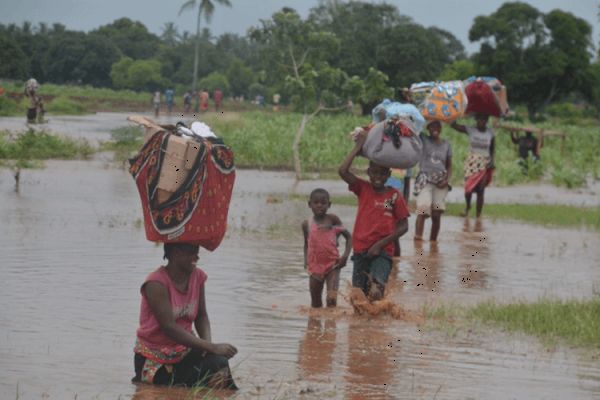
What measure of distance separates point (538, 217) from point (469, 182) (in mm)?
2007

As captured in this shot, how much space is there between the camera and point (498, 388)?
739 centimetres

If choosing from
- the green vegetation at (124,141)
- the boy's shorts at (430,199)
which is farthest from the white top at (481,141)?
the green vegetation at (124,141)

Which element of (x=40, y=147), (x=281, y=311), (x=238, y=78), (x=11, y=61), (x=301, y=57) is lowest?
(x=40, y=147)

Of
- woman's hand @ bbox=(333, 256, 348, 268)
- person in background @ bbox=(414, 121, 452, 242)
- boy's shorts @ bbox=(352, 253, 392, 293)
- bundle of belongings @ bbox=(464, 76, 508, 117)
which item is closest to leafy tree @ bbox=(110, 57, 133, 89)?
bundle of belongings @ bbox=(464, 76, 508, 117)

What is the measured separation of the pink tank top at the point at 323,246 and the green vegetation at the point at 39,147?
16191mm

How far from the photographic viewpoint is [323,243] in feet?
31.8

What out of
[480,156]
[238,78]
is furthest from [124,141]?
[238,78]

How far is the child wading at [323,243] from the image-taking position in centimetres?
963

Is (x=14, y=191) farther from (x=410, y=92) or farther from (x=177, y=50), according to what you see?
(x=177, y=50)

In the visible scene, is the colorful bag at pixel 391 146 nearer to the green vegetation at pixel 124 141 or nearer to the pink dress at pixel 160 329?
the pink dress at pixel 160 329

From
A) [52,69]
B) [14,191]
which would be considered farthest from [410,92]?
[52,69]

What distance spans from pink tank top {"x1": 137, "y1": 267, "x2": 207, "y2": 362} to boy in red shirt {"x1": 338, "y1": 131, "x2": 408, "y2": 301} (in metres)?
3.20

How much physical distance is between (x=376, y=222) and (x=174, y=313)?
3.41 meters

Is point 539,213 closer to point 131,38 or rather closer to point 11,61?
point 11,61
